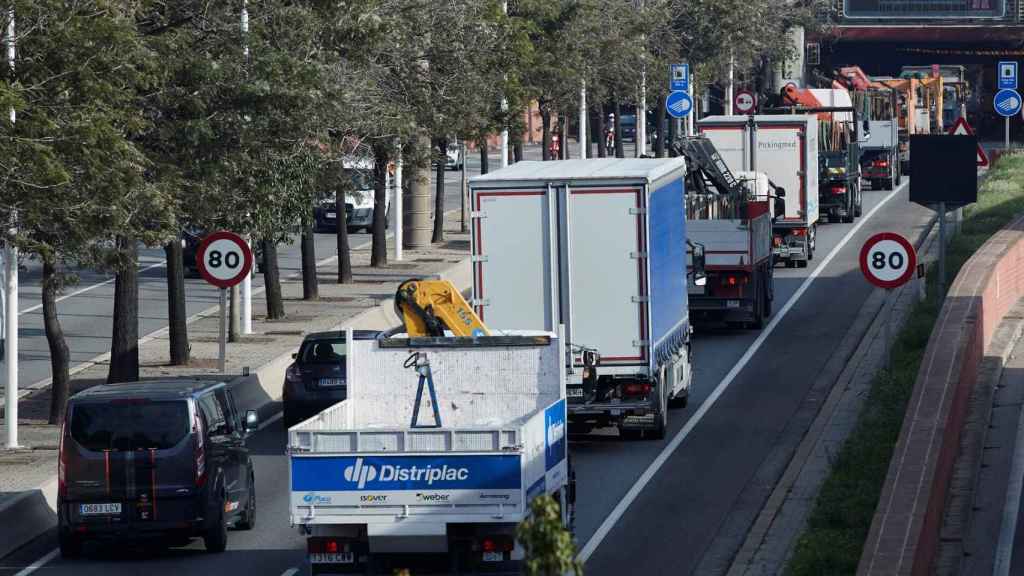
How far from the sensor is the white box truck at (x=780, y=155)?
40.8 meters

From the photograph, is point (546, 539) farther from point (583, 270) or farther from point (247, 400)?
point (247, 400)

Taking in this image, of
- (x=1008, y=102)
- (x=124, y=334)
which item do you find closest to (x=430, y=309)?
(x=124, y=334)

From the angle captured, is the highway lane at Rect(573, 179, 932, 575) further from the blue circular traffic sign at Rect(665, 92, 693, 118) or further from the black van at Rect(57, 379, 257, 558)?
the blue circular traffic sign at Rect(665, 92, 693, 118)

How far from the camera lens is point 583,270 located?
22172mm

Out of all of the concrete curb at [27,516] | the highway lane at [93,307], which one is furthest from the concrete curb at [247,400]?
the highway lane at [93,307]

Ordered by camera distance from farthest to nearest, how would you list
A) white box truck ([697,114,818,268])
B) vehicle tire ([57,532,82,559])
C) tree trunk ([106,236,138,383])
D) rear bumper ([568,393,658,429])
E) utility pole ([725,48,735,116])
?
utility pole ([725,48,735,116]) < white box truck ([697,114,818,268]) < tree trunk ([106,236,138,383]) < rear bumper ([568,393,658,429]) < vehicle tire ([57,532,82,559])

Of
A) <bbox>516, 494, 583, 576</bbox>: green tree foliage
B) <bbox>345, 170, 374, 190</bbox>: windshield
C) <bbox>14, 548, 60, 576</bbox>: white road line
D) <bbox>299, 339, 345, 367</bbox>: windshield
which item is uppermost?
<bbox>345, 170, 374, 190</bbox>: windshield

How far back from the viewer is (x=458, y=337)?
17547 millimetres

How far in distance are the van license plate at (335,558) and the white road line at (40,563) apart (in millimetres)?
3662

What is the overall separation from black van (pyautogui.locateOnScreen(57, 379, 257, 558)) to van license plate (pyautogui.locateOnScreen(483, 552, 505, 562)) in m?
3.59

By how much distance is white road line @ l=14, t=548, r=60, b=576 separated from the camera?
17.1m

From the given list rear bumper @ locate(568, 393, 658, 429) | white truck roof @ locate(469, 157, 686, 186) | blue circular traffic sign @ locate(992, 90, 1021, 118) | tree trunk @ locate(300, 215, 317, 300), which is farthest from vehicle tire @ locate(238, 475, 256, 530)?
blue circular traffic sign @ locate(992, 90, 1021, 118)

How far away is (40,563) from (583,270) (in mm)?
7475

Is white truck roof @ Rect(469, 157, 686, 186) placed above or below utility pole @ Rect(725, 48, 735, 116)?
below
